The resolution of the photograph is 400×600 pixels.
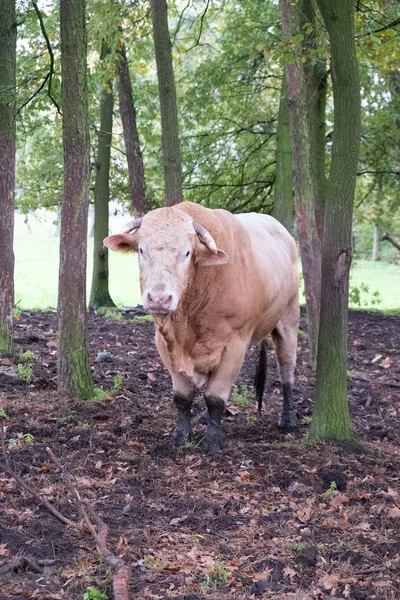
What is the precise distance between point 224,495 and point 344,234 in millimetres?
2552

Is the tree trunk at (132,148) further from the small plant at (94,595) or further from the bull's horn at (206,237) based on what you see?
Result: the small plant at (94,595)

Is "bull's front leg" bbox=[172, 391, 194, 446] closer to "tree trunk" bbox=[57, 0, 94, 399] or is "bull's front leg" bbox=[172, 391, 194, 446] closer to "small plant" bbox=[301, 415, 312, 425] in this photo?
"tree trunk" bbox=[57, 0, 94, 399]

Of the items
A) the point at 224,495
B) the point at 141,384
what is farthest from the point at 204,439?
the point at 141,384

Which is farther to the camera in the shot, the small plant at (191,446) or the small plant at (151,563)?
the small plant at (191,446)

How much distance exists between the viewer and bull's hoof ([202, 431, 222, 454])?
6887mm

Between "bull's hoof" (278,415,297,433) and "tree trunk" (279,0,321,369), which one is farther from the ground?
"tree trunk" (279,0,321,369)

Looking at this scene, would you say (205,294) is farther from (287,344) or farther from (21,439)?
(287,344)

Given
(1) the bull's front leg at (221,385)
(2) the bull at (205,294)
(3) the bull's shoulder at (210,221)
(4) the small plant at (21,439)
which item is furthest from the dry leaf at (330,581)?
(3) the bull's shoulder at (210,221)

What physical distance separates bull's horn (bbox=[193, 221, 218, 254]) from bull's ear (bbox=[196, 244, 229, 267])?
0.22 ft

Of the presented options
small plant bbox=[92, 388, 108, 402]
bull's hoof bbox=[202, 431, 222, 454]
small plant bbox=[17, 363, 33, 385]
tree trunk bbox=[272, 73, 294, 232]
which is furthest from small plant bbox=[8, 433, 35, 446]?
tree trunk bbox=[272, 73, 294, 232]

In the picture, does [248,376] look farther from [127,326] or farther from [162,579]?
[162,579]

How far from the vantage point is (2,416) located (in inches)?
277

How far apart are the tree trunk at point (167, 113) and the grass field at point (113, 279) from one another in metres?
6.38

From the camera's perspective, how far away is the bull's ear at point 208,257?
6461 mm
